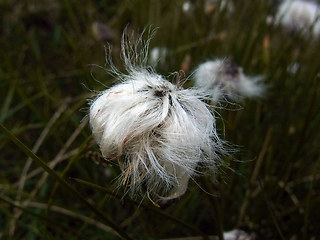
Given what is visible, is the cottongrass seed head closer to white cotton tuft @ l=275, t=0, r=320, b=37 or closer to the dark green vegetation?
the dark green vegetation

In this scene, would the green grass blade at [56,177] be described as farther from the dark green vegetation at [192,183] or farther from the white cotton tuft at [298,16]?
the white cotton tuft at [298,16]

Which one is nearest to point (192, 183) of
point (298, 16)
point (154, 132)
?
point (154, 132)

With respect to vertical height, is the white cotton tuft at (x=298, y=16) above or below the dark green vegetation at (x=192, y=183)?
above

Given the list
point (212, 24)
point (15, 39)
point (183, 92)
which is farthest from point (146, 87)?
point (15, 39)

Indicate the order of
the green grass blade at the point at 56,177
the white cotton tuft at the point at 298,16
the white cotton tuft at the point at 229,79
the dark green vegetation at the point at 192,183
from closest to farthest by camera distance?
the green grass blade at the point at 56,177 → the dark green vegetation at the point at 192,183 → the white cotton tuft at the point at 229,79 → the white cotton tuft at the point at 298,16

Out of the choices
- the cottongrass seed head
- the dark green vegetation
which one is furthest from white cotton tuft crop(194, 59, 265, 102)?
the cottongrass seed head

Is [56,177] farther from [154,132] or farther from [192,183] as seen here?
[192,183]

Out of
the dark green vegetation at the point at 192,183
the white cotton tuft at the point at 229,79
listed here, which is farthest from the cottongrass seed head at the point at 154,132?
the white cotton tuft at the point at 229,79
